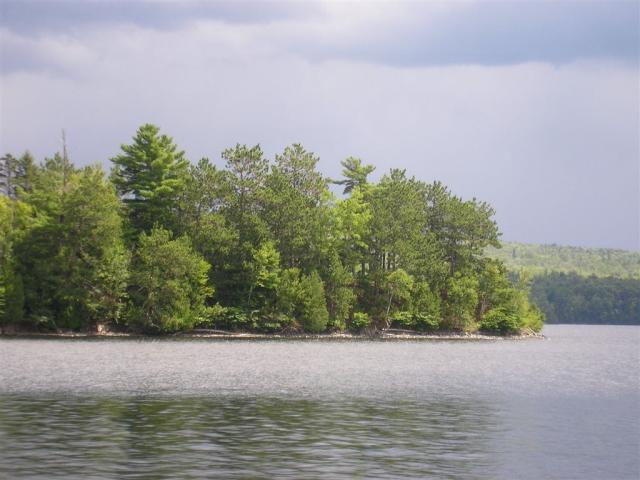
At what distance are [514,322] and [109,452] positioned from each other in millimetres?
103953

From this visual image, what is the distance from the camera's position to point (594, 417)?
109ft

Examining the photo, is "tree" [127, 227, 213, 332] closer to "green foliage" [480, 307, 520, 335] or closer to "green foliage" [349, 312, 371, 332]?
"green foliage" [349, 312, 371, 332]

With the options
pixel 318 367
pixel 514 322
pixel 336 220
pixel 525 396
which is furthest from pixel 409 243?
pixel 525 396

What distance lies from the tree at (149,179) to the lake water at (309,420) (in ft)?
171

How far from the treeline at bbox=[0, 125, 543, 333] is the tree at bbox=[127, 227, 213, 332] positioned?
18cm

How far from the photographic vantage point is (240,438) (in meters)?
26.2

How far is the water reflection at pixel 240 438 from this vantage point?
2142cm

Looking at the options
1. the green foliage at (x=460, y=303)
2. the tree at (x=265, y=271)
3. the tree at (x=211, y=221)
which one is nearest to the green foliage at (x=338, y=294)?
the tree at (x=265, y=271)

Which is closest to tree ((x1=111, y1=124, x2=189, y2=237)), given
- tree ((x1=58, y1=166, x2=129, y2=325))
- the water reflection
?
tree ((x1=58, y1=166, x2=129, y2=325))

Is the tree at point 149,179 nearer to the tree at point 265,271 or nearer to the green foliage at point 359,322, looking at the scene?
the tree at point 265,271

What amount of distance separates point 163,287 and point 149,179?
Answer: 18760mm

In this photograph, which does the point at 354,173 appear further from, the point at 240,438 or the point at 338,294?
the point at 240,438

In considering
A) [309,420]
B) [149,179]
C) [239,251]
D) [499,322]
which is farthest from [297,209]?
[309,420]

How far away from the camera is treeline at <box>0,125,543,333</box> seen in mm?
95812
